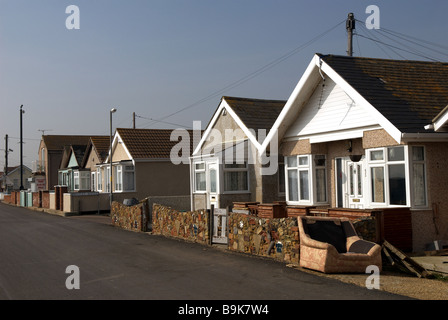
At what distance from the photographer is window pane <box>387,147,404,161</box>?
1339 cm

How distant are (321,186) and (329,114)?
7.96ft

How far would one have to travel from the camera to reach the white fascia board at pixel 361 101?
12898 mm

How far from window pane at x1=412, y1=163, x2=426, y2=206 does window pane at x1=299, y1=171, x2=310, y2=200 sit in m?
4.32

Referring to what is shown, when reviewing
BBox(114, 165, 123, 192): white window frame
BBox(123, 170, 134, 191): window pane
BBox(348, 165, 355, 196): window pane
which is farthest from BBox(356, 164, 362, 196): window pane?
BBox(114, 165, 123, 192): white window frame

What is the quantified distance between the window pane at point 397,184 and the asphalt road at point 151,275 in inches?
152

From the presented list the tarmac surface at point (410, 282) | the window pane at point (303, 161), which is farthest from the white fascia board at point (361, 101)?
the window pane at point (303, 161)

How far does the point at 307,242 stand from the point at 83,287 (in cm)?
458

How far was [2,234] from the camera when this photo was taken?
66.4 ft

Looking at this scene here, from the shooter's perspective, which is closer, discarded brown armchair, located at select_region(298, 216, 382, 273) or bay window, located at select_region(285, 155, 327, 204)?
discarded brown armchair, located at select_region(298, 216, 382, 273)

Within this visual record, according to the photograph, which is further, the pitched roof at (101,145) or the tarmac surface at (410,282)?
the pitched roof at (101,145)

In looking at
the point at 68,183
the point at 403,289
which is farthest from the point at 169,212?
the point at 68,183

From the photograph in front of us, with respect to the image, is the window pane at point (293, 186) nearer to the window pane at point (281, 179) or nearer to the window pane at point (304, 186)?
the window pane at point (304, 186)

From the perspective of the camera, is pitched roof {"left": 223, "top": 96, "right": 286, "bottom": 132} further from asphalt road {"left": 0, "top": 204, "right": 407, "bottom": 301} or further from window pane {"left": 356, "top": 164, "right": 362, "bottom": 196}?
asphalt road {"left": 0, "top": 204, "right": 407, "bottom": 301}
